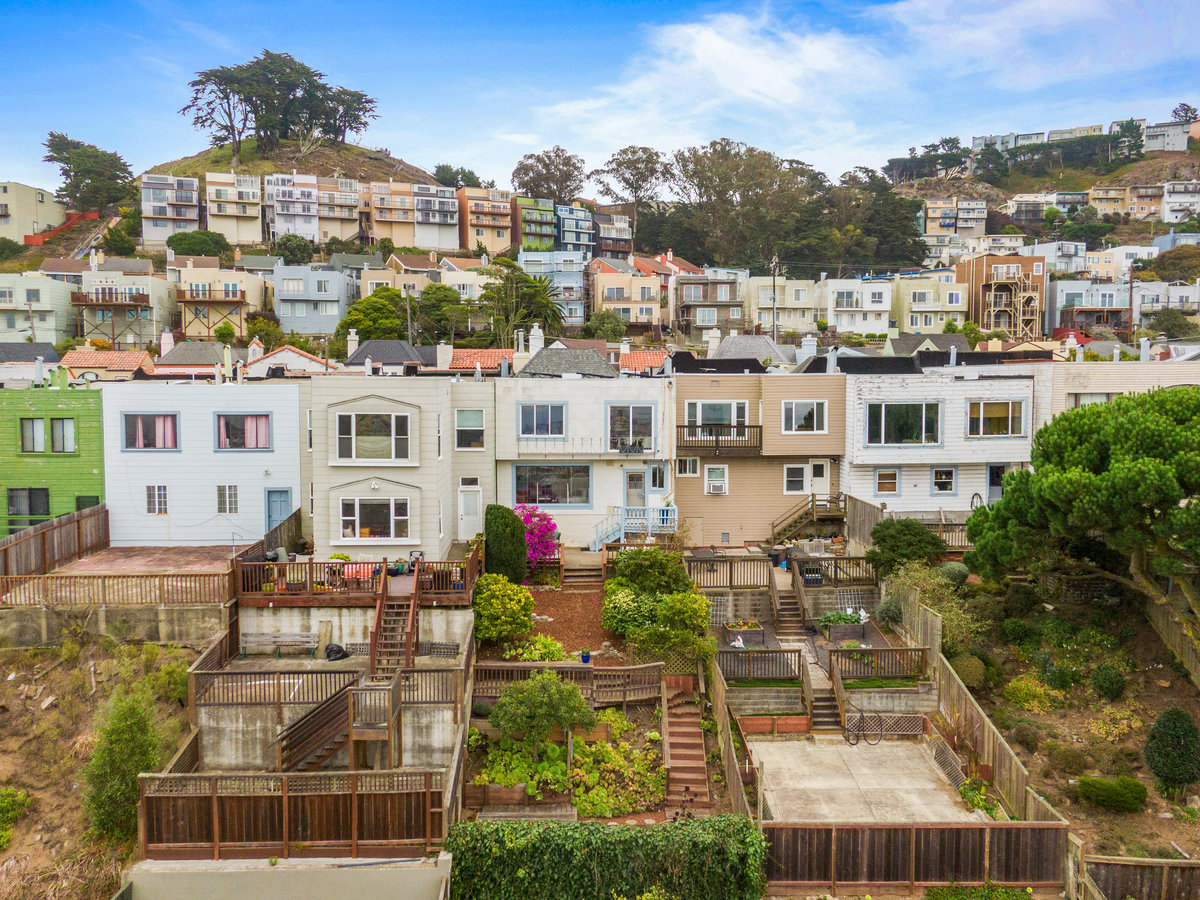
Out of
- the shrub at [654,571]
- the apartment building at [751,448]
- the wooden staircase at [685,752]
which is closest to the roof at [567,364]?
the apartment building at [751,448]

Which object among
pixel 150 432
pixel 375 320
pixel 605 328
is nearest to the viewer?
pixel 150 432

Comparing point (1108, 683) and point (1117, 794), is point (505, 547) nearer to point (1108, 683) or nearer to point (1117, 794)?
point (1117, 794)

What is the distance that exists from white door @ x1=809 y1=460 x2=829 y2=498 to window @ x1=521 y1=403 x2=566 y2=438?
977cm

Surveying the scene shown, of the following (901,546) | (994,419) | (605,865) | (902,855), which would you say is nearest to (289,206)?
(994,419)

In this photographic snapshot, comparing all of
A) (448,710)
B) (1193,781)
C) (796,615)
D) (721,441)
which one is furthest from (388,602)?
(1193,781)

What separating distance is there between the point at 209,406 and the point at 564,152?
3964 inches

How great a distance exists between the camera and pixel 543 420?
1054 inches

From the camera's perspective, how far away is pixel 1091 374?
28438mm

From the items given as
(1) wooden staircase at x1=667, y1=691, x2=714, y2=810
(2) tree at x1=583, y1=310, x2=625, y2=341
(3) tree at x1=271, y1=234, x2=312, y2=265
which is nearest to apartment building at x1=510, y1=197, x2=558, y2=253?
(3) tree at x1=271, y1=234, x2=312, y2=265

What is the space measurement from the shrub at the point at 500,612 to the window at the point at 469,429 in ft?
24.1

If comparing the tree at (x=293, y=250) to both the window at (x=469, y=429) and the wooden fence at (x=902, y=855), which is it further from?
the wooden fence at (x=902, y=855)

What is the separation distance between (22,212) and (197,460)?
9407cm

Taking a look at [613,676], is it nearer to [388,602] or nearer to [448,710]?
[448,710]

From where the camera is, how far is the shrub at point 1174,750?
52.6ft
